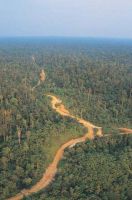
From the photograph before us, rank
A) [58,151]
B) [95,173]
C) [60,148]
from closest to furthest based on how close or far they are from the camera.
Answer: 1. [95,173]
2. [58,151]
3. [60,148]

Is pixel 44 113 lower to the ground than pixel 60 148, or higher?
higher


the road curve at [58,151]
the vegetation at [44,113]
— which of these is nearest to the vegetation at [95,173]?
the road curve at [58,151]

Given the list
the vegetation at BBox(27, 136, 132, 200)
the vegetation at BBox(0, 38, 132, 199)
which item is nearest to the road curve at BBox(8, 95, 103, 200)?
the vegetation at BBox(0, 38, 132, 199)

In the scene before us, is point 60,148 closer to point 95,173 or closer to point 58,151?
point 58,151

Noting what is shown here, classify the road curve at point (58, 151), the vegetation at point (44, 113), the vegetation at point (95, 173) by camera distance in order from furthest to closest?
1. the vegetation at point (44, 113)
2. the road curve at point (58, 151)
3. the vegetation at point (95, 173)

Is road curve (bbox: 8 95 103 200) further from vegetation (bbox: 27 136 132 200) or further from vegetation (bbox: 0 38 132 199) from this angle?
vegetation (bbox: 27 136 132 200)

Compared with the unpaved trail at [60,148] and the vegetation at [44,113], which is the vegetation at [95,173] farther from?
the vegetation at [44,113]

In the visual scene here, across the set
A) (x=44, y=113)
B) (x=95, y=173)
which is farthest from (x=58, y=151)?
(x=44, y=113)

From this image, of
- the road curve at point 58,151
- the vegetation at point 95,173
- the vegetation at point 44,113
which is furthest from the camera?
the vegetation at point 44,113
